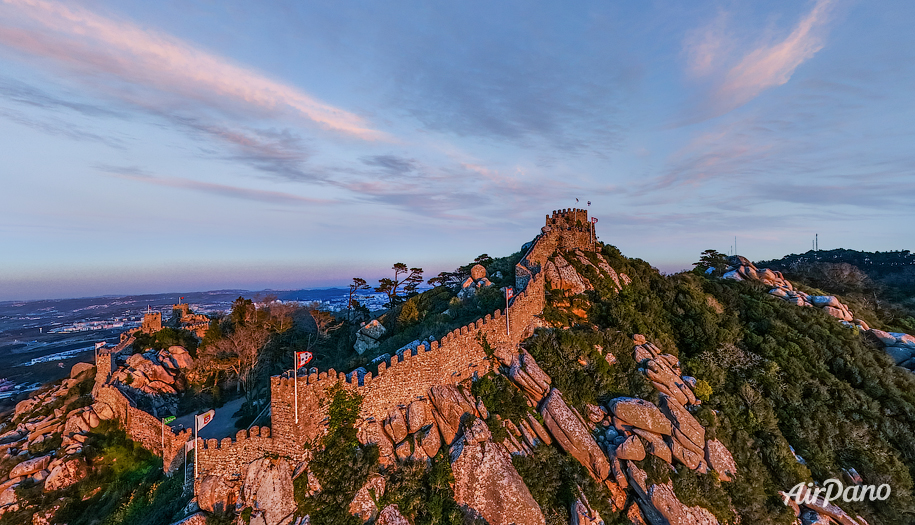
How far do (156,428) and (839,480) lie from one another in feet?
115

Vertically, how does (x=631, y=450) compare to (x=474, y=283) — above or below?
below

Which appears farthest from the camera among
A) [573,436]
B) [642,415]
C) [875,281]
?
[875,281]

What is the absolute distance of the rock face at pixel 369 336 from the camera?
2716cm

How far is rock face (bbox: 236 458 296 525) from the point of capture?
13.9 m

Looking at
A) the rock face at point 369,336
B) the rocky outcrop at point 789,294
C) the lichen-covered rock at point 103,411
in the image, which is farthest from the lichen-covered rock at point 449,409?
the rocky outcrop at point 789,294

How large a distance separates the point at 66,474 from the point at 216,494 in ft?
39.4

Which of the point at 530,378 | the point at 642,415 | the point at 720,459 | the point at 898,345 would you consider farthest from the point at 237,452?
the point at 898,345

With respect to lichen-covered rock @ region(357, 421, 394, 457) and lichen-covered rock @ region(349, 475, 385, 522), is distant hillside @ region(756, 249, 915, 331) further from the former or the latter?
lichen-covered rock @ region(349, 475, 385, 522)

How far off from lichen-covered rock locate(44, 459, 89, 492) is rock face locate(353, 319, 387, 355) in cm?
1584

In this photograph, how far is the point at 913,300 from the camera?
40.5 meters

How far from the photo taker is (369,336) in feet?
90.6

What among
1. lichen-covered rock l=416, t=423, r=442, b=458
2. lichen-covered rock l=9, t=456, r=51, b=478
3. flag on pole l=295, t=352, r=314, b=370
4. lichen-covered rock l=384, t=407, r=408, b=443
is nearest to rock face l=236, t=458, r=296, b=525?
flag on pole l=295, t=352, r=314, b=370

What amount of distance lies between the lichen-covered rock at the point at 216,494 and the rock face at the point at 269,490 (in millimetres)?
378

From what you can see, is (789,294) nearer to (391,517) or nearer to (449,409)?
(449,409)
